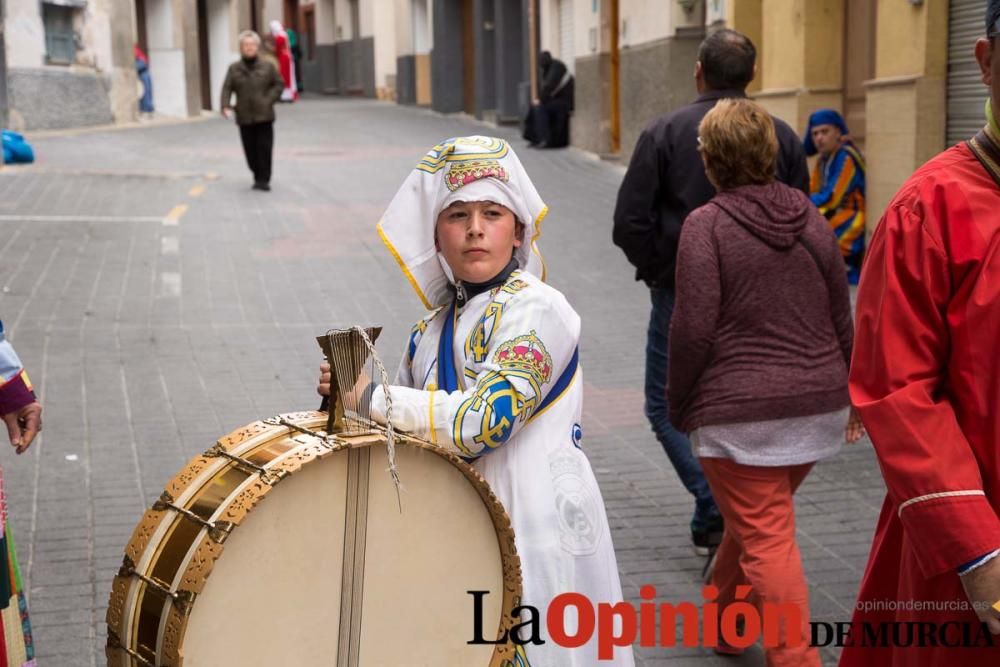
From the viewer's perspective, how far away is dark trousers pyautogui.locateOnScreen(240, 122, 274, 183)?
1706cm

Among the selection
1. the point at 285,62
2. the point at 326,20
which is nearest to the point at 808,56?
the point at 285,62

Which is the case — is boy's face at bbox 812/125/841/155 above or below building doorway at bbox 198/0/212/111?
below

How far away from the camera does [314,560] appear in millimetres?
2580

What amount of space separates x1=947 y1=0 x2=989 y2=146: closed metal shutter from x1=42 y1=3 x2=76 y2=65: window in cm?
1950

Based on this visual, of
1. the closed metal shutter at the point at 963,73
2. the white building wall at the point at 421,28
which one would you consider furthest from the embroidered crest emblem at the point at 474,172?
the white building wall at the point at 421,28

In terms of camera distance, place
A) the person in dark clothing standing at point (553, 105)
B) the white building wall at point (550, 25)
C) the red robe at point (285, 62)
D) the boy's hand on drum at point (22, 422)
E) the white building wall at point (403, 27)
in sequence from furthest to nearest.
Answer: the red robe at point (285, 62) → the white building wall at point (403, 27) → the white building wall at point (550, 25) → the person in dark clothing standing at point (553, 105) → the boy's hand on drum at point (22, 422)

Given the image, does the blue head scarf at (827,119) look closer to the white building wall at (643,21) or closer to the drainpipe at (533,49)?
the white building wall at (643,21)

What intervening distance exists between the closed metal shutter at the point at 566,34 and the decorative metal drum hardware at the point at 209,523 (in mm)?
22712

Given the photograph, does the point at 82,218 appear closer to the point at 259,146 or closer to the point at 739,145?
the point at 259,146

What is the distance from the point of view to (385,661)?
270 centimetres

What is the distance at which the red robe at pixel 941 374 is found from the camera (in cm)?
246

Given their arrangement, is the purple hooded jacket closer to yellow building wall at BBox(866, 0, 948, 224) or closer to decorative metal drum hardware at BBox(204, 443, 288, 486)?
decorative metal drum hardware at BBox(204, 443, 288, 486)

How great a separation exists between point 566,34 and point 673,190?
20.7 meters

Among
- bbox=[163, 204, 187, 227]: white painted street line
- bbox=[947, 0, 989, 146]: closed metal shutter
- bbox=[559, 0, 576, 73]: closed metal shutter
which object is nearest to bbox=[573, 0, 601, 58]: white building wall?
bbox=[559, 0, 576, 73]: closed metal shutter
